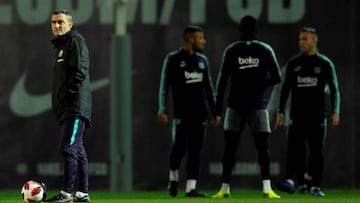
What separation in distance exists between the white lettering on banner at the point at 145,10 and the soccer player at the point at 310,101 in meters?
1.43

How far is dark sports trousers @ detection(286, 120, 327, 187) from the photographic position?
44.4ft

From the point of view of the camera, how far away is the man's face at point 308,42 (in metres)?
13.7

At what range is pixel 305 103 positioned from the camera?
13617 millimetres

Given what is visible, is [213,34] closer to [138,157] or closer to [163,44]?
[163,44]

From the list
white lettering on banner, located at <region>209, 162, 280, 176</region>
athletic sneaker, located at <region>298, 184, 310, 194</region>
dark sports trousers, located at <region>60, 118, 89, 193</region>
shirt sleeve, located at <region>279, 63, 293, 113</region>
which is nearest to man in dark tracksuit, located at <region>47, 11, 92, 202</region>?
dark sports trousers, located at <region>60, 118, 89, 193</region>

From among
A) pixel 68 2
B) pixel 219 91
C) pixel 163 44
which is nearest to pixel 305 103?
pixel 219 91

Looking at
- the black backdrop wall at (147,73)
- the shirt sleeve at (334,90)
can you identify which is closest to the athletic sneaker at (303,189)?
the black backdrop wall at (147,73)

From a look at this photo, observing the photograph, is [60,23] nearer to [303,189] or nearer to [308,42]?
[308,42]

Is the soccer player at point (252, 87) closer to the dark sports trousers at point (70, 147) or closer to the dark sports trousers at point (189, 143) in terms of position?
the dark sports trousers at point (189, 143)

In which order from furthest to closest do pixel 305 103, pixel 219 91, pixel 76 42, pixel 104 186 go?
pixel 104 186
pixel 305 103
pixel 219 91
pixel 76 42

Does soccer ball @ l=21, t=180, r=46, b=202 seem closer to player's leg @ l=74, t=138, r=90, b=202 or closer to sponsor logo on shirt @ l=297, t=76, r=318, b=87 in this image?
player's leg @ l=74, t=138, r=90, b=202

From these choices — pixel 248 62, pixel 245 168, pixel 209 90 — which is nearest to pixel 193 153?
pixel 209 90

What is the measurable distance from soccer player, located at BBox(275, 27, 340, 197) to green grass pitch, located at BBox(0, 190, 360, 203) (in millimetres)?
463

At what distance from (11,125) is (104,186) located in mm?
1493
